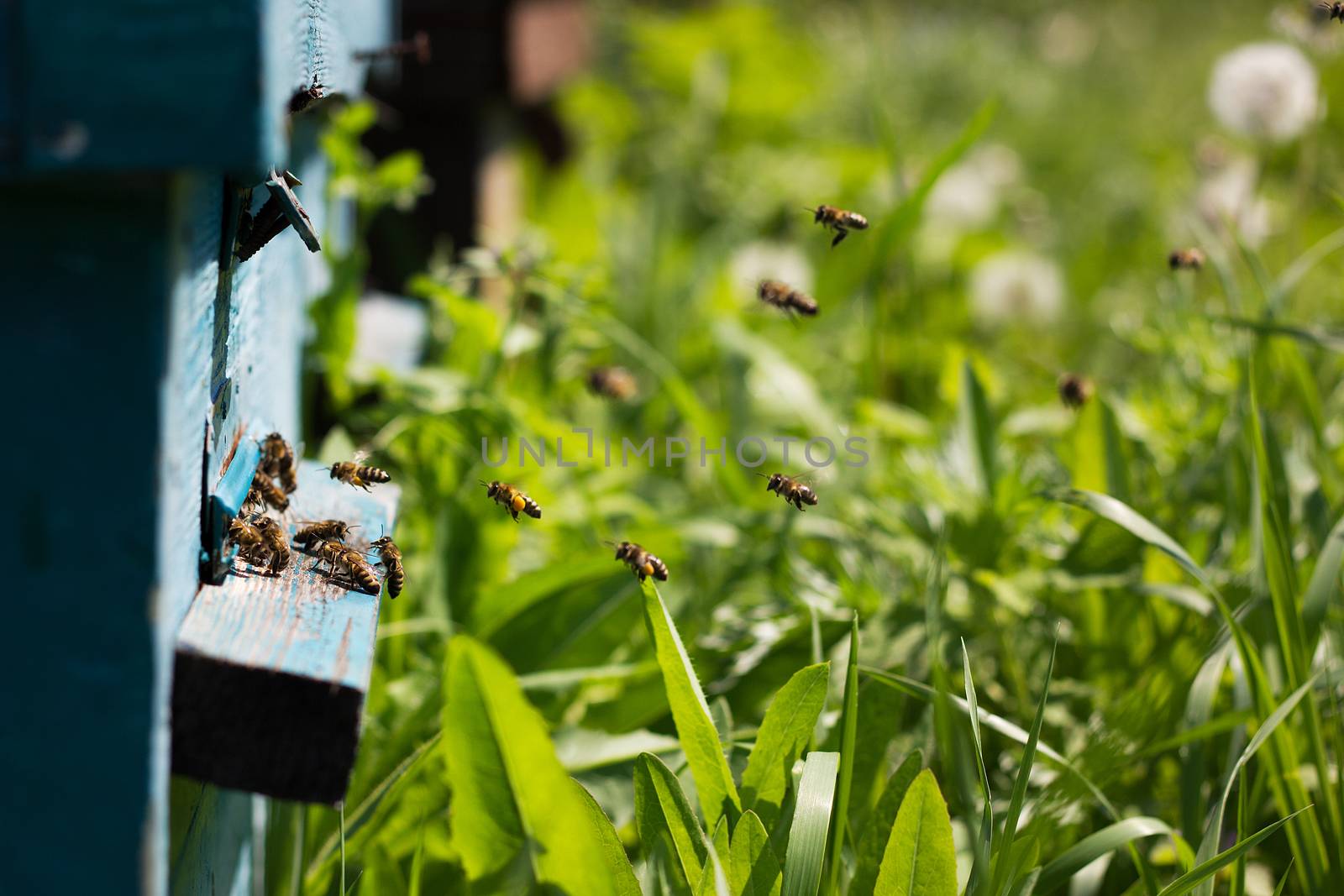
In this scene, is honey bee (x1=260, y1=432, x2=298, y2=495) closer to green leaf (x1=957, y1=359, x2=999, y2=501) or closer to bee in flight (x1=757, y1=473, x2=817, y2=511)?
bee in flight (x1=757, y1=473, x2=817, y2=511)

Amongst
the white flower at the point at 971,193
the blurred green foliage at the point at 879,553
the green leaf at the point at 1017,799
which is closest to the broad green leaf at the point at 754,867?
the blurred green foliage at the point at 879,553

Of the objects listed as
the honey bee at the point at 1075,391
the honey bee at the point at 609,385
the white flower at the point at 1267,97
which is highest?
the white flower at the point at 1267,97

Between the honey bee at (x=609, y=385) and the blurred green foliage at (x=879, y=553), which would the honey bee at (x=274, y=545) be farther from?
the honey bee at (x=609, y=385)

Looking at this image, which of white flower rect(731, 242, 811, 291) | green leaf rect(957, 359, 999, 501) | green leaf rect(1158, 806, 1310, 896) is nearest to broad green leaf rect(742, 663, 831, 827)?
green leaf rect(1158, 806, 1310, 896)

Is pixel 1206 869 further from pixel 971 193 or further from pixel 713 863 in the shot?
pixel 971 193

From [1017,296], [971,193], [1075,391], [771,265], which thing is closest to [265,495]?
[1075,391]

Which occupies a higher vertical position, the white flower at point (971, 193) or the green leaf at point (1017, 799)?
the white flower at point (971, 193)

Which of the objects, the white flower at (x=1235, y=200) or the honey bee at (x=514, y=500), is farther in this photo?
the white flower at (x=1235, y=200)
